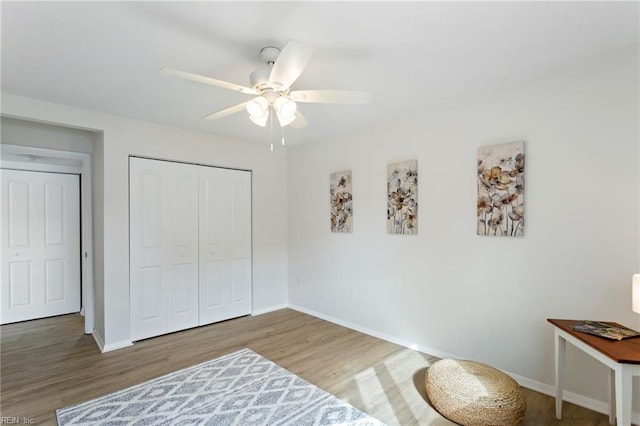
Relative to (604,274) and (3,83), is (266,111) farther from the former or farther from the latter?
(604,274)

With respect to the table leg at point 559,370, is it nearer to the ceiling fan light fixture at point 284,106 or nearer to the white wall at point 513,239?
the white wall at point 513,239

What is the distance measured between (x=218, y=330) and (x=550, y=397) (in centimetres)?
319

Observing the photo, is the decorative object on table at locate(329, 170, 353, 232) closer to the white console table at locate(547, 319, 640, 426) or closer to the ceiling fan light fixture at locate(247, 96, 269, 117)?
the ceiling fan light fixture at locate(247, 96, 269, 117)

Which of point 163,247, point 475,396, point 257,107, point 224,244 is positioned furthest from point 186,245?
point 475,396

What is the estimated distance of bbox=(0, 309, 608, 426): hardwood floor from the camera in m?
2.13

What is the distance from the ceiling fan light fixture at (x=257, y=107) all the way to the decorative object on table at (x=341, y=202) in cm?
197

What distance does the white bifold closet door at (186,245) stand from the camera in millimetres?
3373

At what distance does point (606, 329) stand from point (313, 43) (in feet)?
7.97

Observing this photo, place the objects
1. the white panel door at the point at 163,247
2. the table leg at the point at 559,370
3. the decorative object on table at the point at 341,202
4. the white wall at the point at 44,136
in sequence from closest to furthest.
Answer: the table leg at the point at 559,370, the white wall at the point at 44,136, the white panel door at the point at 163,247, the decorative object on table at the point at 341,202

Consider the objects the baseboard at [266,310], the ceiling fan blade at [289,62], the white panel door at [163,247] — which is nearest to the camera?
the ceiling fan blade at [289,62]

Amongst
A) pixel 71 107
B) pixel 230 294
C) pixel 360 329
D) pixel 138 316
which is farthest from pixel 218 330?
pixel 71 107

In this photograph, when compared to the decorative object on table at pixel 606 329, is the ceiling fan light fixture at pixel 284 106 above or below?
above

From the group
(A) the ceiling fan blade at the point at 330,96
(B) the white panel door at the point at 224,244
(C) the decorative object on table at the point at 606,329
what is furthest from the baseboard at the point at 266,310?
(C) the decorative object on table at the point at 606,329

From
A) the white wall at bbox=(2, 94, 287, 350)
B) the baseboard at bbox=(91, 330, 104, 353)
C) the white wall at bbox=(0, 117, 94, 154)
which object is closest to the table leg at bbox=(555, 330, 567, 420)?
the white wall at bbox=(2, 94, 287, 350)
